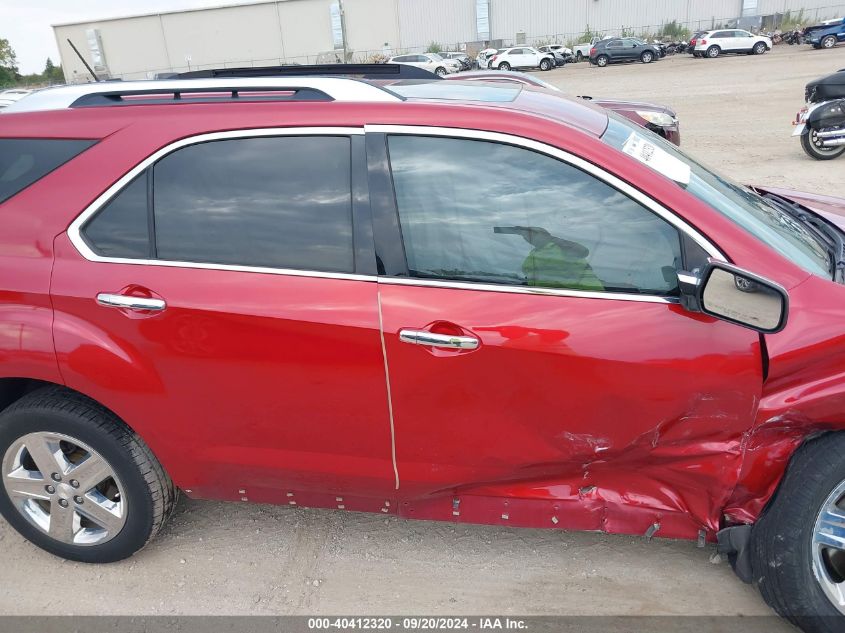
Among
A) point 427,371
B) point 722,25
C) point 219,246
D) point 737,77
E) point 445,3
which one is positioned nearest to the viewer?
point 427,371

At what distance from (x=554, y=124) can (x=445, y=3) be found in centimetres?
6452

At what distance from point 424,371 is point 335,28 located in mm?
66273

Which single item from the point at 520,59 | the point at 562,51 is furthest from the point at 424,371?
the point at 562,51

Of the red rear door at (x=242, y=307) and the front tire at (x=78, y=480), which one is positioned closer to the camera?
the red rear door at (x=242, y=307)

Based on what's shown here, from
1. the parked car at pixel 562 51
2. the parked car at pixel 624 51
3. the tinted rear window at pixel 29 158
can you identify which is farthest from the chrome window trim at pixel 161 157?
the parked car at pixel 562 51

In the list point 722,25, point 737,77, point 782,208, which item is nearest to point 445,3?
point 722,25

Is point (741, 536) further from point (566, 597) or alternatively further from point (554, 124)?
point (554, 124)

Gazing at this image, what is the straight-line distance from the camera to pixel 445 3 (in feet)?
198

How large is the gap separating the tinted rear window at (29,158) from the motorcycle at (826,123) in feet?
32.0

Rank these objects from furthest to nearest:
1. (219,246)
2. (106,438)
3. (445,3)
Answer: (445,3) → (106,438) → (219,246)

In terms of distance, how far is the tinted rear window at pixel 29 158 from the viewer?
253cm

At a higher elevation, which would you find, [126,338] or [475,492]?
[126,338]

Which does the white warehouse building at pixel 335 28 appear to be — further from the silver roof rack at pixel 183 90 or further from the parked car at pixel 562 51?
the silver roof rack at pixel 183 90

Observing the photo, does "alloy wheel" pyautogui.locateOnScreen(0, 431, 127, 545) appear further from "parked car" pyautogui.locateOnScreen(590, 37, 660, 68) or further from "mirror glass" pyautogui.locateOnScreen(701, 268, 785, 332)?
"parked car" pyautogui.locateOnScreen(590, 37, 660, 68)
